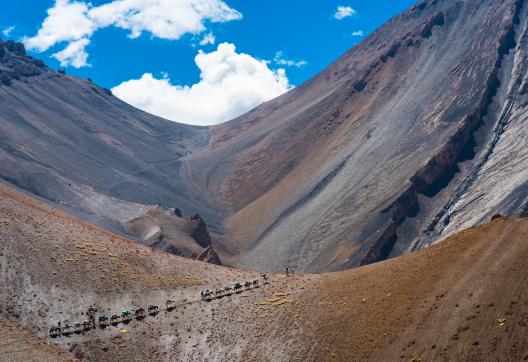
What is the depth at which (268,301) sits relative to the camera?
44.9 m

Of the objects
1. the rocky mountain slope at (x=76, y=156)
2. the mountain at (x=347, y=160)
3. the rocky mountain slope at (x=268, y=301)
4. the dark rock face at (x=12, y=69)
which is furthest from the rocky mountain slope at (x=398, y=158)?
the dark rock face at (x=12, y=69)

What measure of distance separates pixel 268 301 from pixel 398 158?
71.6 meters

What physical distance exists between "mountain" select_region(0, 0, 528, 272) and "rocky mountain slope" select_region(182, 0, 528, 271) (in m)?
0.32

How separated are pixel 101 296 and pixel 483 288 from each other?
2412 cm

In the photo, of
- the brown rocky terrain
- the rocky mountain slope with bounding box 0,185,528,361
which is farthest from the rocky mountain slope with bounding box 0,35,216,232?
the rocky mountain slope with bounding box 0,185,528,361

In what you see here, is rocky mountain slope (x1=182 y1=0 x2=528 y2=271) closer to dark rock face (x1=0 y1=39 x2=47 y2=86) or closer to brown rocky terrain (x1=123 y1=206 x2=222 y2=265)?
brown rocky terrain (x1=123 y1=206 x2=222 y2=265)

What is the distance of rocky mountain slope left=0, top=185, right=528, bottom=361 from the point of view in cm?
3325

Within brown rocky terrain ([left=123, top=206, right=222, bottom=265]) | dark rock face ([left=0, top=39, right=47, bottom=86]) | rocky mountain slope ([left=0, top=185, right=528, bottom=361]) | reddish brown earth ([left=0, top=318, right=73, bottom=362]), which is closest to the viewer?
rocky mountain slope ([left=0, top=185, right=528, bottom=361])

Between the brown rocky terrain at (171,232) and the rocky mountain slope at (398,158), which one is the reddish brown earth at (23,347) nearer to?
the brown rocky terrain at (171,232)

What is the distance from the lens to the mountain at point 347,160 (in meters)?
95.9

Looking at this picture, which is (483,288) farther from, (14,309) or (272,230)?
(272,230)

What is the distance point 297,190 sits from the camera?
126 m

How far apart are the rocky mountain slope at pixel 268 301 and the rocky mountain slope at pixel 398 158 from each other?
42505mm

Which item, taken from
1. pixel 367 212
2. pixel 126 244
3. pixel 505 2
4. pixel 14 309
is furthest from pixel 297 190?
pixel 14 309
